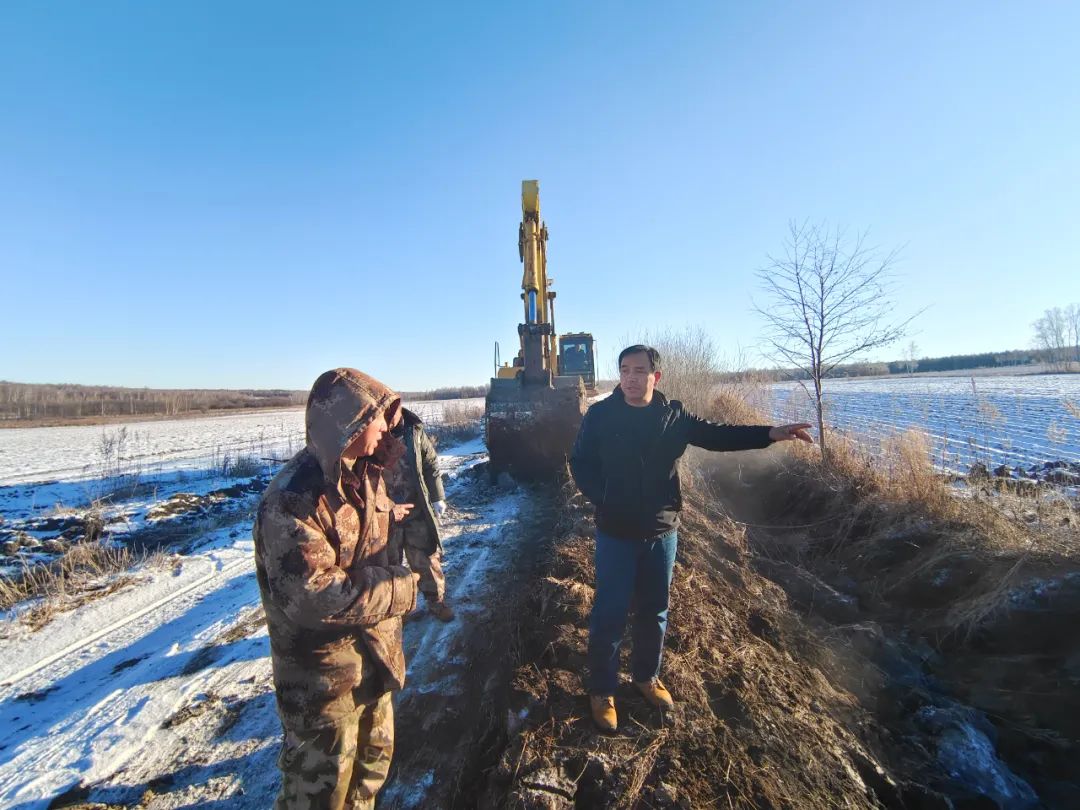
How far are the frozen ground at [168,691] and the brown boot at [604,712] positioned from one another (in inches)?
35.2

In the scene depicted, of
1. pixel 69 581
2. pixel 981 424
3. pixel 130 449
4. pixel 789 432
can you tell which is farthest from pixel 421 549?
pixel 130 449

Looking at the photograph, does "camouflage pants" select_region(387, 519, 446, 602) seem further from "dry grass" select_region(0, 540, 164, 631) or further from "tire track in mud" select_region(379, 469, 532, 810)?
"dry grass" select_region(0, 540, 164, 631)

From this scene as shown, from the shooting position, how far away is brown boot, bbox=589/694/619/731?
2.53 m

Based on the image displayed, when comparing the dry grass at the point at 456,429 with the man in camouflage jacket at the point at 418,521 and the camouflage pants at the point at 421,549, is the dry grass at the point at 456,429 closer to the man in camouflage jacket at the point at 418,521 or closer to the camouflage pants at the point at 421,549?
the man in camouflage jacket at the point at 418,521

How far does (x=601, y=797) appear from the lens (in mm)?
2162

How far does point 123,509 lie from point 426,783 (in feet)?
26.0

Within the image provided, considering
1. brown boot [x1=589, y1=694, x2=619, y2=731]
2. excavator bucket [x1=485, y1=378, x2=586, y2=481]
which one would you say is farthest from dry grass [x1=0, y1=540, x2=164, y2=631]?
excavator bucket [x1=485, y1=378, x2=586, y2=481]

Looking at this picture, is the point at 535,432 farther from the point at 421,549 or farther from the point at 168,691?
the point at 168,691

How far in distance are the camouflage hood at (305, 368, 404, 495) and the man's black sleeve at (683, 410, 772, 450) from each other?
5.50 ft

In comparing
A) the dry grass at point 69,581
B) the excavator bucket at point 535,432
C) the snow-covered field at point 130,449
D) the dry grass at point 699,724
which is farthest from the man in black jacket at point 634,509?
the snow-covered field at point 130,449

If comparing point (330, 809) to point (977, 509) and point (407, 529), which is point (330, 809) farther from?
point (977, 509)

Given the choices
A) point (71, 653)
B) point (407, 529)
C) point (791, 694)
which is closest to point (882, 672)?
point (791, 694)

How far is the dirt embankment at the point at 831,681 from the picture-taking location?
2320mm

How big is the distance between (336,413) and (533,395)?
7862 millimetres
